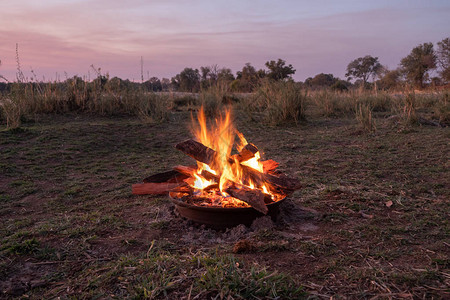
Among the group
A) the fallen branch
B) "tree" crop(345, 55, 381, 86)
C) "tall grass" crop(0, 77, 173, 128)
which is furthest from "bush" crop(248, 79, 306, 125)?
"tree" crop(345, 55, 381, 86)

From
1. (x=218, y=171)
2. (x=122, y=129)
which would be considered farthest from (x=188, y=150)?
(x=122, y=129)

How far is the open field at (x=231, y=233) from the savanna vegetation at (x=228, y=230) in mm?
13

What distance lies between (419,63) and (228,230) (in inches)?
1167

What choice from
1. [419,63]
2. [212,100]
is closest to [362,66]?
[419,63]

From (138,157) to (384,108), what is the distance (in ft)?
30.5

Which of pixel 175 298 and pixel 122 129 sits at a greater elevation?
pixel 122 129

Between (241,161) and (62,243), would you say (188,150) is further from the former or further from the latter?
(62,243)

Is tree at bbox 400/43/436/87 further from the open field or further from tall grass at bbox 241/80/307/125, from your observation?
the open field

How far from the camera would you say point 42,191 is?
4.18 meters

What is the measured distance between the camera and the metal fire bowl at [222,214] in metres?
2.77

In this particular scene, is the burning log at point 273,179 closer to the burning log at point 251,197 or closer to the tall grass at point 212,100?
the burning log at point 251,197

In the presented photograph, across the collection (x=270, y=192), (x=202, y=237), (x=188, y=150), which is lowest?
(x=202, y=237)

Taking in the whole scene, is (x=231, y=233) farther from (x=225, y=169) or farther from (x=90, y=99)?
(x=90, y=99)

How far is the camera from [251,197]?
273 cm
